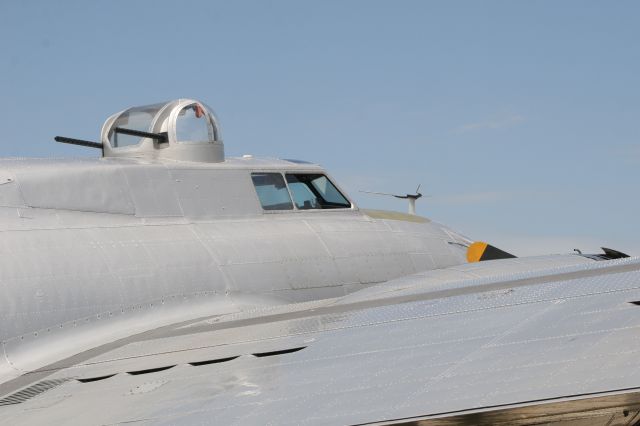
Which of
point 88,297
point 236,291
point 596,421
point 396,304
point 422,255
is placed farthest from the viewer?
point 422,255

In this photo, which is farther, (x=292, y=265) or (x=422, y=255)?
(x=422, y=255)

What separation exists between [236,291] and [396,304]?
3.50 metres

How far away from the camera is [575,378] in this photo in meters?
5.73

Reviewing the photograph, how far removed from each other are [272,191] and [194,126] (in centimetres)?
145

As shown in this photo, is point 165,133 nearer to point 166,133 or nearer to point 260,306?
point 166,133

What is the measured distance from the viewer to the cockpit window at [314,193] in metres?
15.0

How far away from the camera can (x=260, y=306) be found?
43.0 ft

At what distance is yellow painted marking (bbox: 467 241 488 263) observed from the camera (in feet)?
53.5

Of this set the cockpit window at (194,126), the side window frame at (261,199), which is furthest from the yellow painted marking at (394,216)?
the cockpit window at (194,126)

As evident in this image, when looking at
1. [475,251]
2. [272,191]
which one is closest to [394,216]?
[475,251]

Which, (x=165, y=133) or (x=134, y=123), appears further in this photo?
(x=134, y=123)

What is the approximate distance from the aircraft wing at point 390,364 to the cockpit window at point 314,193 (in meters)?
3.82

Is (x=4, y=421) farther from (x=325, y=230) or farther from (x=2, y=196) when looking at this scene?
(x=325, y=230)

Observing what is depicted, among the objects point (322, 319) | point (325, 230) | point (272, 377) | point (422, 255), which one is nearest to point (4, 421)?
point (272, 377)
